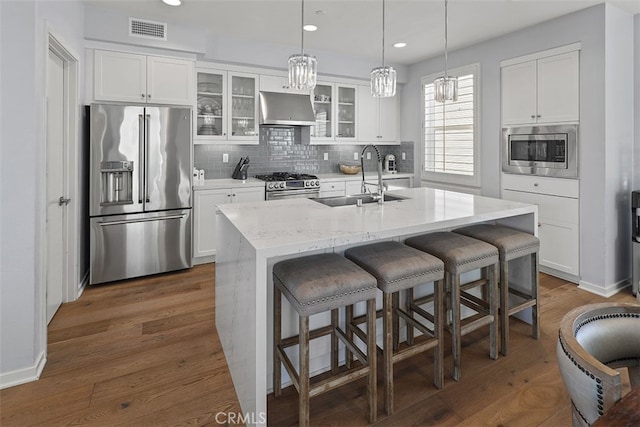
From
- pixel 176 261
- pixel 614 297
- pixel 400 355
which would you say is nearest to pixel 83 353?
pixel 176 261

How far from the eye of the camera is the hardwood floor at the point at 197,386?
1866mm

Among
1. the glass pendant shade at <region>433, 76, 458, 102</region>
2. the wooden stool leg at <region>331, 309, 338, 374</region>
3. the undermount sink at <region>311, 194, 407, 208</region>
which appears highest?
the glass pendant shade at <region>433, 76, 458, 102</region>

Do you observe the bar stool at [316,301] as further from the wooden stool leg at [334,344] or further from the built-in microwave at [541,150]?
the built-in microwave at [541,150]

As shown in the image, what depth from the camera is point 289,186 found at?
4656mm

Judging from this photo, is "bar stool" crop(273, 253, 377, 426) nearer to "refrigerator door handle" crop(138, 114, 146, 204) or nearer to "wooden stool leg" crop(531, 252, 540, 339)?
"wooden stool leg" crop(531, 252, 540, 339)

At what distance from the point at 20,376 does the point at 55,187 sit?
1477 millimetres

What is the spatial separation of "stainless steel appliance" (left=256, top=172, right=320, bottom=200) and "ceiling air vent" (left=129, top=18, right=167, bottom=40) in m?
1.91

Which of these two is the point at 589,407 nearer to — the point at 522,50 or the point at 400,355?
the point at 400,355

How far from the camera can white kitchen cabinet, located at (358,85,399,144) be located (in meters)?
5.57

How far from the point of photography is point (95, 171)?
351 cm

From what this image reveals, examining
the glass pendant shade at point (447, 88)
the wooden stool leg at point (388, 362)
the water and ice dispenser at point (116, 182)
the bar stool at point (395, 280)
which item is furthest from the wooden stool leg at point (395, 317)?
the water and ice dispenser at point (116, 182)

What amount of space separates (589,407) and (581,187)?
339 cm

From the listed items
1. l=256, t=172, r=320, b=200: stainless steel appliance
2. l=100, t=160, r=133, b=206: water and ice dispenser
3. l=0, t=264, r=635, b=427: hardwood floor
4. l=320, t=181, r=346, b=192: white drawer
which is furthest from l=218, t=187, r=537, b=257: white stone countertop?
l=320, t=181, r=346, b=192: white drawer

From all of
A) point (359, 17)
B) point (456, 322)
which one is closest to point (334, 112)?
point (359, 17)
